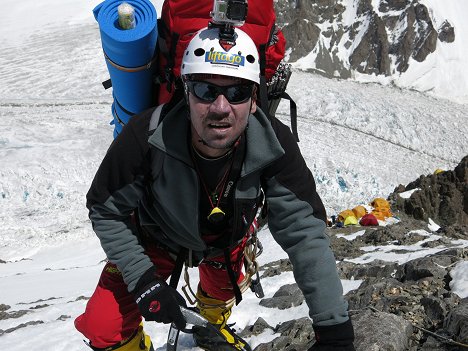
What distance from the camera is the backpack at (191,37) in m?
2.96

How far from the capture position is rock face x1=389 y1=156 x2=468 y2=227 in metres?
14.7

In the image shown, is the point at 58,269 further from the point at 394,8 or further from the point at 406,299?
the point at 394,8

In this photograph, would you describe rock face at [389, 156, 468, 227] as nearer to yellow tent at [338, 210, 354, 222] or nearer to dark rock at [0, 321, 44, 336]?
yellow tent at [338, 210, 354, 222]

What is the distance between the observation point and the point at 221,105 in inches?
94.4

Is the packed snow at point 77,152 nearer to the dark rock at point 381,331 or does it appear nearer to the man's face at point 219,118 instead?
the dark rock at point 381,331

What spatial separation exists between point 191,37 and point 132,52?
17.0 inches

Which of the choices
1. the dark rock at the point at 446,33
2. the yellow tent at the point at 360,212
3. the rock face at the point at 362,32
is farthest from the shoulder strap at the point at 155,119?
the dark rock at the point at 446,33

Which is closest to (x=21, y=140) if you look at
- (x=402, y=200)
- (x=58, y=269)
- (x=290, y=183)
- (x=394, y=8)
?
(x=58, y=269)

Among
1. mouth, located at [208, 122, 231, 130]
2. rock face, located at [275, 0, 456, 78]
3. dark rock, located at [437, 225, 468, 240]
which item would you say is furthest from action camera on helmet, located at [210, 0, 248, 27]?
rock face, located at [275, 0, 456, 78]

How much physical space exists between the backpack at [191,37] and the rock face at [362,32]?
29665 mm

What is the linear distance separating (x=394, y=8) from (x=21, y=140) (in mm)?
25123

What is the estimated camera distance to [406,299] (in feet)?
13.4

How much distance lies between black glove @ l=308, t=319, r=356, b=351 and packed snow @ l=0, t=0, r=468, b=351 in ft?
7.32

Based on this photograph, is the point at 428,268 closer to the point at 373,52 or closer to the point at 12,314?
the point at 12,314
